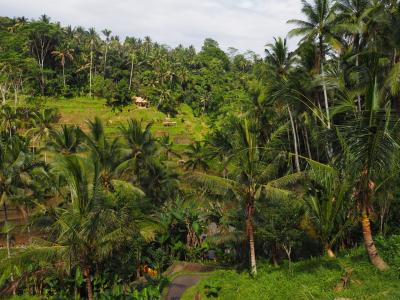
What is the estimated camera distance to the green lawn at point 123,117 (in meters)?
67.3

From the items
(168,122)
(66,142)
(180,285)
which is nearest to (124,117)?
(168,122)

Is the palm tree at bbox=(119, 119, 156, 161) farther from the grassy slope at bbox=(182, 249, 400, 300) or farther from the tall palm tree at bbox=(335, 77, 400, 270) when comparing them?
the tall palm tree at bbox=(335, 77, 400, 270)

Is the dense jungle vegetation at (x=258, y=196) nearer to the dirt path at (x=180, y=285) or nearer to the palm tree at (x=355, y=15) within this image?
the palm tree at (x=355, y=15)

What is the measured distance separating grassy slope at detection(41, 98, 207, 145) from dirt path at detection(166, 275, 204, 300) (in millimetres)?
43366

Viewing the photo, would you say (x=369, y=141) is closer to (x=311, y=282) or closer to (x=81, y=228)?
(x=311, y=282)

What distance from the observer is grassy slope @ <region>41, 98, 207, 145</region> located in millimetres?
67375

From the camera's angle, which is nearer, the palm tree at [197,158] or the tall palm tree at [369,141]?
the tall palm tree at [369,141]

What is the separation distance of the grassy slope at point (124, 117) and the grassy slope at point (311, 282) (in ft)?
155

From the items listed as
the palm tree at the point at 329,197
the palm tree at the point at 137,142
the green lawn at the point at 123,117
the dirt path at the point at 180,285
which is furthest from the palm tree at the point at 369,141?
the green lawn at the point at 123,117

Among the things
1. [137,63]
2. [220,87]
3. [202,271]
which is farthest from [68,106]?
[202,271]

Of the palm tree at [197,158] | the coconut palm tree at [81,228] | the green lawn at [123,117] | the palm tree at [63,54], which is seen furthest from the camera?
the palm tree at [63,54]

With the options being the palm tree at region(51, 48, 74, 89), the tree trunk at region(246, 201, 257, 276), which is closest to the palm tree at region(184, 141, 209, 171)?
the tree trunk at region(246, 201, 257, 276)

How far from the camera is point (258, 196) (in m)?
18.1

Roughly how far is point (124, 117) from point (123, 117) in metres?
0.17
